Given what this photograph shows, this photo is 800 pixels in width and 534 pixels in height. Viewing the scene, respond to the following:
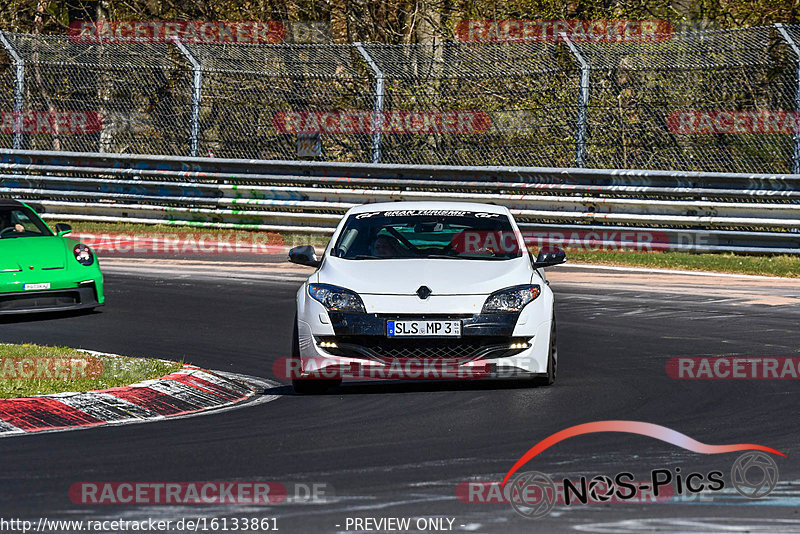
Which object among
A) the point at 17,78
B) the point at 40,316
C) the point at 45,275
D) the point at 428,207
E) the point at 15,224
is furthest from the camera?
the point at 17,78

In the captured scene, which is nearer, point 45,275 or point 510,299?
point 510,299

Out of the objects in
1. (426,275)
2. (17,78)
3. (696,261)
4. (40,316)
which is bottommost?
(40,316)

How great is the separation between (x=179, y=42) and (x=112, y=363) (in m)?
12.5

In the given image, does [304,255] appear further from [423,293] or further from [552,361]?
[552,361]

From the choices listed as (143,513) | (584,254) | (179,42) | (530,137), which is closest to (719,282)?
(584,254)

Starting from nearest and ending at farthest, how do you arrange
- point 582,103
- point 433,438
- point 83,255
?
point 433,438
point 83,255
point 582,103

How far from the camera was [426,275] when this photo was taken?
9.14m

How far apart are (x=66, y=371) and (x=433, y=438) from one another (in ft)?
10.2

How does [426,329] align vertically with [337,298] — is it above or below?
below

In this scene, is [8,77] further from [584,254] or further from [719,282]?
[719,282]

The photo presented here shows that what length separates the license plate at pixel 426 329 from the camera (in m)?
8.88

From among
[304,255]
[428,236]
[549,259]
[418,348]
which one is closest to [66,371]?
[304,255]

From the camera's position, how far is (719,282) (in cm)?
1634

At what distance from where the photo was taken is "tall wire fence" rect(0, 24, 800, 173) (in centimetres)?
2066
